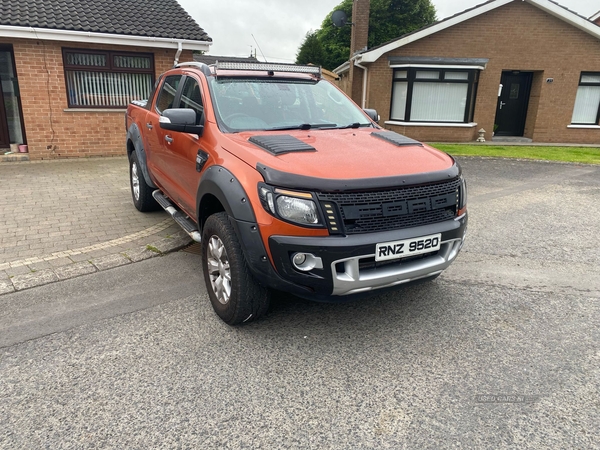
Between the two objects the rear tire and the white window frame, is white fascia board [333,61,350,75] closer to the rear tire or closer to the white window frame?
the white window frame

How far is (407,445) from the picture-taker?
87.6 inches

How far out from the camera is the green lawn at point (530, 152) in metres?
12.6

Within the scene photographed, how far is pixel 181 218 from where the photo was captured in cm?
449

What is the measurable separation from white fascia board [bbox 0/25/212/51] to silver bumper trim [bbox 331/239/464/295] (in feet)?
31.5

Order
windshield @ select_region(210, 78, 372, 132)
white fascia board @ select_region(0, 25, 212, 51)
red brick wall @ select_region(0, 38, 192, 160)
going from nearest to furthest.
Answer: windshield @ select_region(210, 78, 372, 132) < white fascia board @ select_region(0, 25, 212, 51) < red brick wall @ select_region(0, 38, 192, 160)

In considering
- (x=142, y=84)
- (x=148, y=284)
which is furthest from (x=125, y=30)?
(x=148, y=284)

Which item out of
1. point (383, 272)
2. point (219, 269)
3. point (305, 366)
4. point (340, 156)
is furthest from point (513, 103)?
point (305, 366)

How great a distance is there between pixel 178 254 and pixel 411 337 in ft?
8.91

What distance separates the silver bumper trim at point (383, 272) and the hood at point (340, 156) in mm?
543

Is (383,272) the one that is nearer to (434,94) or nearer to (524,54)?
(434,94)

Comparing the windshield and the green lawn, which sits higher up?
the windshield

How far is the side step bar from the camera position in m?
3.87

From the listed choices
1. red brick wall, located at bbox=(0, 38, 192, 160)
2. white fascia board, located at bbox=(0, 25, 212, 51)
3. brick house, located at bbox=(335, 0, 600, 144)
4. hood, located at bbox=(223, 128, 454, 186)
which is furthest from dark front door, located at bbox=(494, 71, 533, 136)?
hood, located at bbox=(223, 128, 454, 186)

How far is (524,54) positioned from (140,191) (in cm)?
1493
